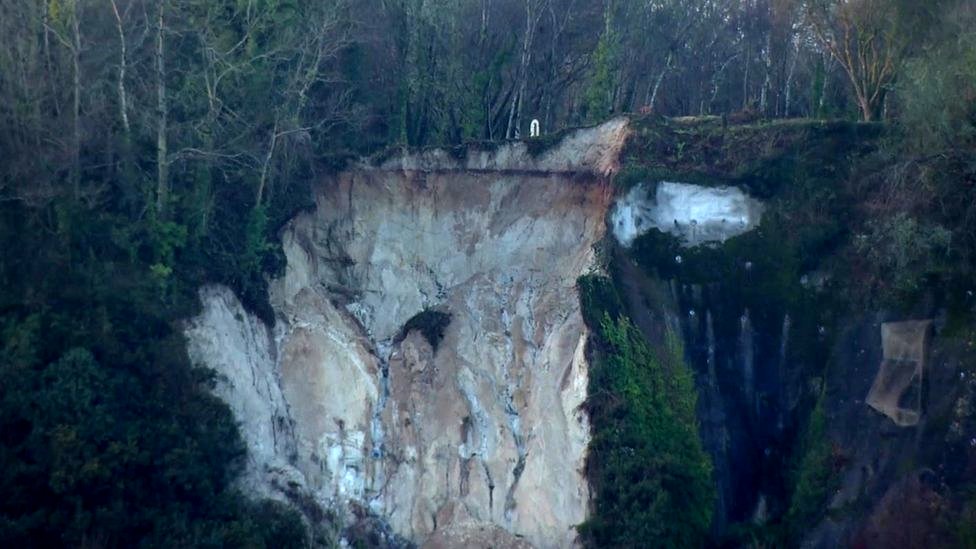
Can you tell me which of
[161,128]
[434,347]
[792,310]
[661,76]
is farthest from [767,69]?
[161,128]

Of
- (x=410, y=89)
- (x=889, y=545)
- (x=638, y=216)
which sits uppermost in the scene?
(x=410, y=89)

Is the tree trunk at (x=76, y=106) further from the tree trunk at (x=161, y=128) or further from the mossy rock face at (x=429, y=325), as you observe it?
the mossy rock face at (x=429, y=325)

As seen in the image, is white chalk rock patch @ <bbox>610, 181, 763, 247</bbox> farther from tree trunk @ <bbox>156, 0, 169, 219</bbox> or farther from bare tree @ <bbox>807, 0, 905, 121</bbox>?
tree trunk @ <bbox>156, 0, 169, 219</bbox>

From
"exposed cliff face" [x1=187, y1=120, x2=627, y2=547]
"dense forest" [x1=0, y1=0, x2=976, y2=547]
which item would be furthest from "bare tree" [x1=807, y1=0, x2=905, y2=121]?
"exposed cliff face" [x1=187, y1=120, x2=627, y2=547]

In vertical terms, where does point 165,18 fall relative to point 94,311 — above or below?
above

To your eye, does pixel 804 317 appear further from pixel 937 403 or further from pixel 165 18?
pixel 165 18

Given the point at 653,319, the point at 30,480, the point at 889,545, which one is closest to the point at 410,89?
the point at 653,319

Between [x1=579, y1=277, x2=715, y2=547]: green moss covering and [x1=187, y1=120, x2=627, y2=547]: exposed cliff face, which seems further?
[x1=187, y1=120, x2=627, y2=547]: exposed cliff face
